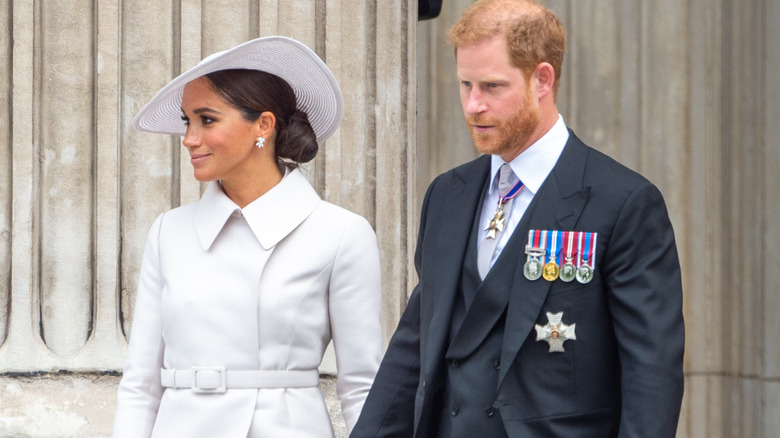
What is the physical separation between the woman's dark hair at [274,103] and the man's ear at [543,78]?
99cm

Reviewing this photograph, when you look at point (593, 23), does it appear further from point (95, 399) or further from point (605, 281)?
point (605, 281)

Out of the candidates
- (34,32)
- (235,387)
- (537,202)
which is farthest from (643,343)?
(34,32)

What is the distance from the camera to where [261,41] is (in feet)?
11.3

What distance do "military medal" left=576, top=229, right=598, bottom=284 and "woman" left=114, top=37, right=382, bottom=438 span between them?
3.01 ft

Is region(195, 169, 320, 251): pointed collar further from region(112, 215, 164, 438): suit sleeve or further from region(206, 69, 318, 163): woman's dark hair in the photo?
region(112, 215, 164, 438): suit sleeve

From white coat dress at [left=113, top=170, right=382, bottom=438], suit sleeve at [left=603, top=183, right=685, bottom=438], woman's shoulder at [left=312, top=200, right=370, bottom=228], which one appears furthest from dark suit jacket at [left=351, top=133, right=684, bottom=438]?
woman's shoulder at [left=312, top=200, right=370, bottom=228]

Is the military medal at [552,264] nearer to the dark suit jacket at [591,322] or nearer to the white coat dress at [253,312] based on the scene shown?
the dark suit jacket at [591,322]

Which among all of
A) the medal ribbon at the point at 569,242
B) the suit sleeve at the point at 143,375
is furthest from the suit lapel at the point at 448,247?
the suit sleeve at the point at 143,375

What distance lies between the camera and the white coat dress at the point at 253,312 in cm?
338

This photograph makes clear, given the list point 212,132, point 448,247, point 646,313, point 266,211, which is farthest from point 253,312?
point 646,313

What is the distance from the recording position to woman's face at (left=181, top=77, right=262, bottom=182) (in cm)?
344

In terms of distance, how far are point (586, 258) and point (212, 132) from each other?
122 cm

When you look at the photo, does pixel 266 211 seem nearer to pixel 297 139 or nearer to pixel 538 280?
pixel 297 139

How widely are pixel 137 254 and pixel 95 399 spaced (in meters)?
0.55
